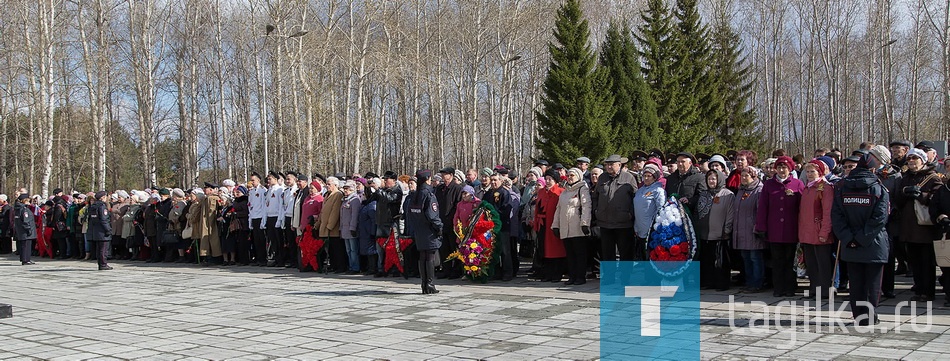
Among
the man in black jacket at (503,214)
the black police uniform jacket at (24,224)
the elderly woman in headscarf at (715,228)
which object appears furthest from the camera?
the black police uniform jacket at (24,224)

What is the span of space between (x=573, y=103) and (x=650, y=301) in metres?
21.8

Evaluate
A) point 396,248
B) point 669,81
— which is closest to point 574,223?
point 396,248

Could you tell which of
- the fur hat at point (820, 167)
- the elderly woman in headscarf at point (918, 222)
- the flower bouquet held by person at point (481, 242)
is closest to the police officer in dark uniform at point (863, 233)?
the fur hat at point (820, 167)

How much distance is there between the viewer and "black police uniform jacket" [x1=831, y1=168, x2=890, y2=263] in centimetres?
781

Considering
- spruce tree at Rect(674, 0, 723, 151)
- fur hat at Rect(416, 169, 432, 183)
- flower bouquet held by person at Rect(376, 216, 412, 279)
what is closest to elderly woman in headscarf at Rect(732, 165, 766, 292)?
fur hat at Rect(416, 169, 432, 183)

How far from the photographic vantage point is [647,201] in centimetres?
1107

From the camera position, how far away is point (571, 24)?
31.5 meters

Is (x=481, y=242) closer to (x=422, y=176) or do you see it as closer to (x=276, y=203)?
(x=422, y=176)

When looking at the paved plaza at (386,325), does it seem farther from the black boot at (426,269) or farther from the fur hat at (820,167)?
the fur hat at (820,167)

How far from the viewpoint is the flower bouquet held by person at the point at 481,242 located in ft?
40.6

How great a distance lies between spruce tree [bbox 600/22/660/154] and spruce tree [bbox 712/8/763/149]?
224 inches

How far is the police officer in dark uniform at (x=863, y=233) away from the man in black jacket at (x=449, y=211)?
20.8 ft

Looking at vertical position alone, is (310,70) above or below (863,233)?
above

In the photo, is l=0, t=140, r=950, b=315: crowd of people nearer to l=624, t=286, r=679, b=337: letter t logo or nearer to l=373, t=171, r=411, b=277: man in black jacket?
l=373, t=171, r=411, b=277: man in black jacket
